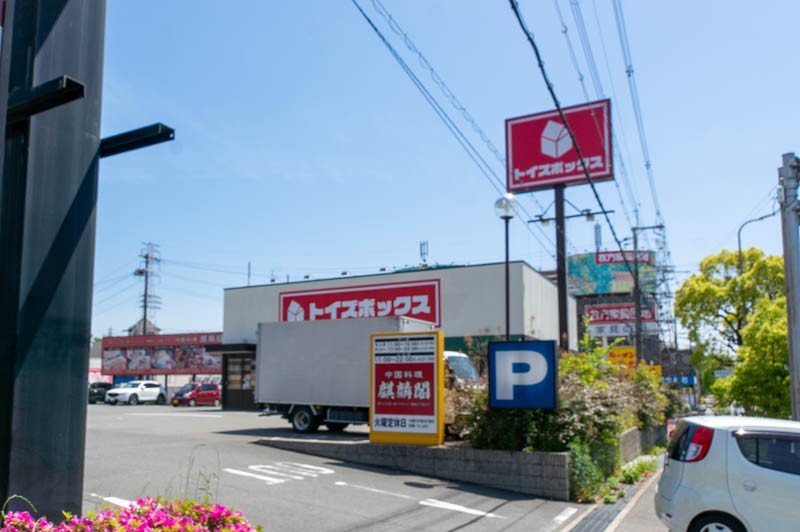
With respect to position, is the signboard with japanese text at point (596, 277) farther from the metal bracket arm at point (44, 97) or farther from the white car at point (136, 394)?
the metal bracket arm at point (44, 97)

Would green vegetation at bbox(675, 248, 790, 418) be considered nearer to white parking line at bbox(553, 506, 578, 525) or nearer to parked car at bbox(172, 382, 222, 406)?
white parking line at bbox(553, 506, 578, 525)

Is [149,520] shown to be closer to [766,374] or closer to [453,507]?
[453,507]

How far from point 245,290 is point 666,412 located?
2009cm

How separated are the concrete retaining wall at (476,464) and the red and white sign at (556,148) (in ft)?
53.8

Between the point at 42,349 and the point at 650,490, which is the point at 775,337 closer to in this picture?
the point at 650,490

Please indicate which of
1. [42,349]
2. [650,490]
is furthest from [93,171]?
[650,490]

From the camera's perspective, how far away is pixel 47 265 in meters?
4.05

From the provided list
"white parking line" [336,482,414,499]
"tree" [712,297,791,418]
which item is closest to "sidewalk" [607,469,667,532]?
"white parking line" [336,482,414,499]

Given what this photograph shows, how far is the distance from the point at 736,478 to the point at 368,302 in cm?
2264

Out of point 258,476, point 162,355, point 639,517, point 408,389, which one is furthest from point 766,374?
point 162,355

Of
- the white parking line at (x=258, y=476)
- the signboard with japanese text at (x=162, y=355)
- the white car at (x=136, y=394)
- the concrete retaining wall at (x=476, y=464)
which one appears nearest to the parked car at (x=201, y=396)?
the signboard with japanese text at (x=162, y=355)

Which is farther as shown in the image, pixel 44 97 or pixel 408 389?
pixel 408 389

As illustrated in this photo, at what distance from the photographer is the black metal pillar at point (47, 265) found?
153 inches

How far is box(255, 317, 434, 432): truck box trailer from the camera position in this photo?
1675cm
